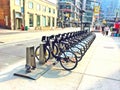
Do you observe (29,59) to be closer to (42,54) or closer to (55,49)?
(42,54)

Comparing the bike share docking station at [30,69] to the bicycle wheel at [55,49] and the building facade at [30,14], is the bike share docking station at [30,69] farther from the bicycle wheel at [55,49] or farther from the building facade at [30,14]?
the building facade at [30,14]

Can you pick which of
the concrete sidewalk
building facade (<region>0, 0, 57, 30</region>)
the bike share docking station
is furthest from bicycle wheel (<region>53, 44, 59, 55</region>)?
building facade (<region>0, 0, 57, 30</region>)

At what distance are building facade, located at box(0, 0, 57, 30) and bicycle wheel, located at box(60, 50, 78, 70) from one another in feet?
73.9

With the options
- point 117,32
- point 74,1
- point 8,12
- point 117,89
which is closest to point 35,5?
point 8,12

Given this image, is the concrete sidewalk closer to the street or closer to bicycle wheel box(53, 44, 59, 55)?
bicycle wheel box(53, 44, 59, 55)

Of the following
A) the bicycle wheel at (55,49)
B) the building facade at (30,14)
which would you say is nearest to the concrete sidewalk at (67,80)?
the bicycle wheel at (55,49)

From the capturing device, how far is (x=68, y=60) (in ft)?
18.0

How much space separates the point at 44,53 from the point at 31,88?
202 cm

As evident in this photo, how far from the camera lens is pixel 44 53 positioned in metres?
5.77

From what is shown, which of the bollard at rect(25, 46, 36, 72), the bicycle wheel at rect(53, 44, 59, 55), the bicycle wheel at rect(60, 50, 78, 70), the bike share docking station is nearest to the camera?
the bike share docking station

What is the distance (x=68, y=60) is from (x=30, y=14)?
32.1m

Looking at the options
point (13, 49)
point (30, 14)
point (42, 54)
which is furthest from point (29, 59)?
point (30, 14)

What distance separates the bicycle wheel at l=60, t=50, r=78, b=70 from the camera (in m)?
5.41

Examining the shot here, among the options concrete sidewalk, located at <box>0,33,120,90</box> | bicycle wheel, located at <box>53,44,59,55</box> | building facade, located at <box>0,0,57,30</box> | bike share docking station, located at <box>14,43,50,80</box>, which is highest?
building facade, located at <box>0,0,57,30</box>
